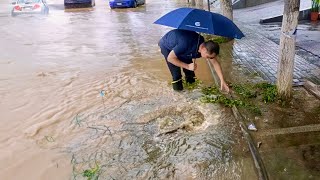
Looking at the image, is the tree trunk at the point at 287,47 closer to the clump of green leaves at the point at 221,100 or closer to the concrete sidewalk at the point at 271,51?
the clump of green leaves at the point at 221,100

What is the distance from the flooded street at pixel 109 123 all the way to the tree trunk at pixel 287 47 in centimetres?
111

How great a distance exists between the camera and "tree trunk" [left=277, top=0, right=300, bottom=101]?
5180 mm

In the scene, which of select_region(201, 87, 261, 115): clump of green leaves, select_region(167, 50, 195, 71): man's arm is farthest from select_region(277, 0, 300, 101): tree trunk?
select_region(167, 50, 195, 71): man's arm

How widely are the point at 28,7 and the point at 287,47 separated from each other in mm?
→ 18366

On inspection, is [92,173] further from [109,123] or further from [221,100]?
[221,100]

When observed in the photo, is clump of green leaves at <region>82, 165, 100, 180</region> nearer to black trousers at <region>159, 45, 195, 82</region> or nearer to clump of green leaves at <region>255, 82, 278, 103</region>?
black trousers at <region>159, 45, 195, 82</region>

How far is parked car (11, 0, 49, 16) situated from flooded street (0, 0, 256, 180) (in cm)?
1105

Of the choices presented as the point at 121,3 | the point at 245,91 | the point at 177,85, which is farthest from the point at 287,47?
the point at 121,3

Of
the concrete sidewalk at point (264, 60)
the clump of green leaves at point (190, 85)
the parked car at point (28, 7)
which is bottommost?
the clump of green leaves at point (190, 85)

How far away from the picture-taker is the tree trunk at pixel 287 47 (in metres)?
5.18

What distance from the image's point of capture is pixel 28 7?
789 inches

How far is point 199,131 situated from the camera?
488cm

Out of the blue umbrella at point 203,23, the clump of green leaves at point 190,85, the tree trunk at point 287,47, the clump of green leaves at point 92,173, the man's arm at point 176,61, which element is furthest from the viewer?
the clump of green leaves at point 190,85

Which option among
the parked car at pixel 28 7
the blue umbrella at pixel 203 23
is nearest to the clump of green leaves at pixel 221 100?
the blue umbrella at pixel 203 23
